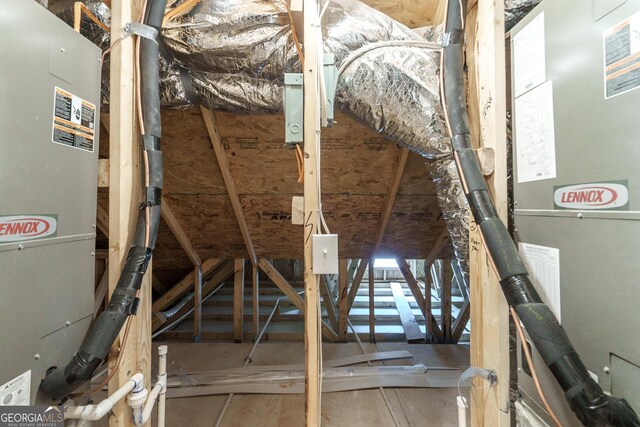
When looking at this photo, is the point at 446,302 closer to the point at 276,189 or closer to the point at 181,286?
the point at 276,189

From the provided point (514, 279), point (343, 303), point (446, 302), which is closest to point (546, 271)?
point (514, 279)

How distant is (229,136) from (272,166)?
1.14 ft

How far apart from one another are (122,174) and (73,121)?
0.18 m

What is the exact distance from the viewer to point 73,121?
731 mm

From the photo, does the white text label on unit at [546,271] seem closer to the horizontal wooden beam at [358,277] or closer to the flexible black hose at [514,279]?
the flexible black hose at [514,279]

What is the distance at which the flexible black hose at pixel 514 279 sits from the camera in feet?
1.78

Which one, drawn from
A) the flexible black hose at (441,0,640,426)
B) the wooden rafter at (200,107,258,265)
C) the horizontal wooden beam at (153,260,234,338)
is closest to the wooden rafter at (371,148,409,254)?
the flexible black hose at (441,0,640,426)

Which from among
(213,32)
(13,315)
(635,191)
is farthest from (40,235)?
(635,191)

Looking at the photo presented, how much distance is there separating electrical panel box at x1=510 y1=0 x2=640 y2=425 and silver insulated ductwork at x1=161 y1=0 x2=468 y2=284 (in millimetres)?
282

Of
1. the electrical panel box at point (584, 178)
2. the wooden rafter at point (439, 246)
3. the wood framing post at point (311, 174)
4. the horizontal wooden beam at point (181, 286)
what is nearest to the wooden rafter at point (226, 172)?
the horizontal wooden beam at point (181, 286)

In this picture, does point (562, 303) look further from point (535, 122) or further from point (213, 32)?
point (213, 32)

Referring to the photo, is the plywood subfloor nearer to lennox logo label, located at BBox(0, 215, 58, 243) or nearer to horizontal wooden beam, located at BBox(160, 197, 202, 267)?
horizontal wooden beam, located at BBox(160, 197, 202, 267)

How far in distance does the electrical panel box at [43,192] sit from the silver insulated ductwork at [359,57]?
0.43 meters

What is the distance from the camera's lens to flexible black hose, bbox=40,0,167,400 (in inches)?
26.2
